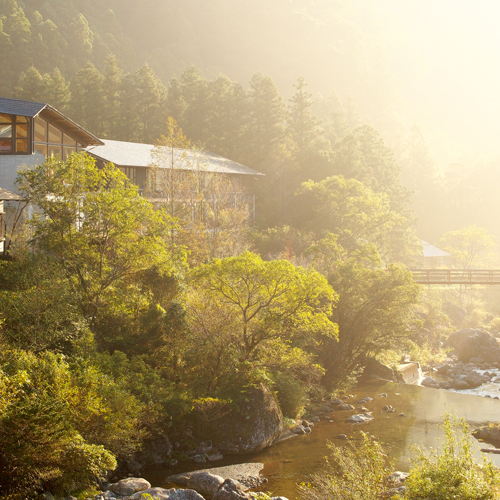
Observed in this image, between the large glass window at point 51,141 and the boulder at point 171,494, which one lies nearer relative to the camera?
the boulder at point 171,494

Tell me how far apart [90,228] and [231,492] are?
1108cm

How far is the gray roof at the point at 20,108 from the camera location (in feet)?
83.8

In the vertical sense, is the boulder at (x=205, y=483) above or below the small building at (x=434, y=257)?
below

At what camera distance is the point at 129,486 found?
15.6 meters

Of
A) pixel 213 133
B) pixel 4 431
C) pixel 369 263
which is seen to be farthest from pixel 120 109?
pixel 4 431

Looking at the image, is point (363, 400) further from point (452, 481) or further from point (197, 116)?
point (197, 116)

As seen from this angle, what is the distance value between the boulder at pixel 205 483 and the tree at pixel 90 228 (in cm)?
759

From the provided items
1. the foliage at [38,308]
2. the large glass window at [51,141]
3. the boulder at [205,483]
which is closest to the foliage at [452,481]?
the boulder at [205,483]

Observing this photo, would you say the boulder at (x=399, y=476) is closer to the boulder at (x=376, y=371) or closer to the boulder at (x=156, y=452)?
the boulder at (x=156, y=452)

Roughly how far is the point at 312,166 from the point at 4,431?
40.9 meters

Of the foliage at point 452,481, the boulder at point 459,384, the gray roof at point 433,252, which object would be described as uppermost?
the gray roof at point 433,252

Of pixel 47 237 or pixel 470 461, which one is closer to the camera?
pixel 470 461

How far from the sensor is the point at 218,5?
137250mm

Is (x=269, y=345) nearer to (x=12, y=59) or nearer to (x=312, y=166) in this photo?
(x=312, y=166)
